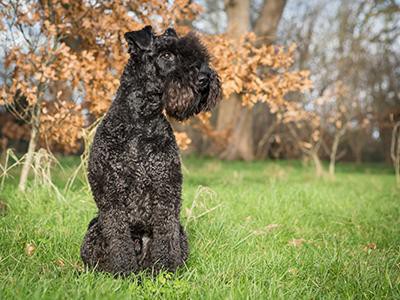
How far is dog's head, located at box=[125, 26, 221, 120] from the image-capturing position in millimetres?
2936

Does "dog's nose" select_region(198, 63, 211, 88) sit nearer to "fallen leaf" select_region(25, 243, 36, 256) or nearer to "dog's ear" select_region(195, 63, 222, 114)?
"dog's ear" select_region(195, 63, 222, 114)

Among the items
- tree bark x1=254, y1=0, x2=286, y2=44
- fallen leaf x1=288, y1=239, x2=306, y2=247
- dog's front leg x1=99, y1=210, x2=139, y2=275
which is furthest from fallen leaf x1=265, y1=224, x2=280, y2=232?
tree bark x1=254, y1=0, x2=286, y2=44

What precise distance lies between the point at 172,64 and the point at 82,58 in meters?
2.68

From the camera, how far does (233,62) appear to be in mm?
5875

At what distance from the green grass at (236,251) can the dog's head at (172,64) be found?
115 cm

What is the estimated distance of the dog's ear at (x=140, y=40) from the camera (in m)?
2.96

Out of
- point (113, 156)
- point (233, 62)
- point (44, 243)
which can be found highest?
point (233, 62)

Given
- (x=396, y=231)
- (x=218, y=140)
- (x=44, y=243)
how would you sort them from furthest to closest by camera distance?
(x=218, y=140) < (x=396, y=231) < (x=44, y=243)

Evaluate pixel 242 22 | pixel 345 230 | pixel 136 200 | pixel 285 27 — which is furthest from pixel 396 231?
pixel 285 27

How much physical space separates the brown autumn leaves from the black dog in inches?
81.4

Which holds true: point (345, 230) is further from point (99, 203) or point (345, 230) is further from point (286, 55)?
point (99, 203)

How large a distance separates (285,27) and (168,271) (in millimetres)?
14730

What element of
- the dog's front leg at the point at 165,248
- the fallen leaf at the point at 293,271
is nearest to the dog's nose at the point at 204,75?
the dog's front leg at the point at 165,248

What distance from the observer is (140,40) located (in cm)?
296
